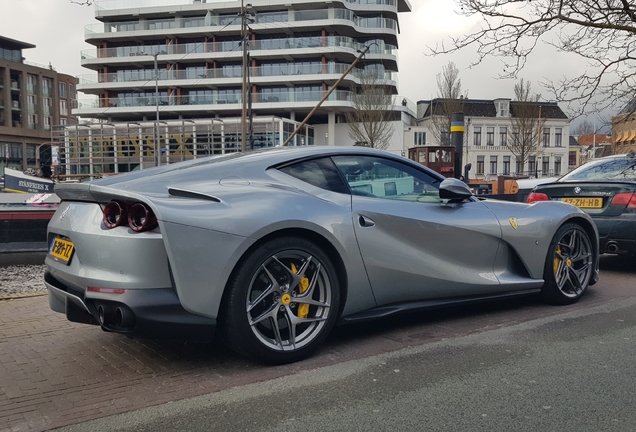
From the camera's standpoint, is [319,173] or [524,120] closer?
[319,173]

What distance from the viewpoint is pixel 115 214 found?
10.8 feet

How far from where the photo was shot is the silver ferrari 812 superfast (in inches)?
124

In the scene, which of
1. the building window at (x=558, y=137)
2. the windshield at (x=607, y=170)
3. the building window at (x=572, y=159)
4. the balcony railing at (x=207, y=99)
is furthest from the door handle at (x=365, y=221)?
the building window at (x=572, y=159)

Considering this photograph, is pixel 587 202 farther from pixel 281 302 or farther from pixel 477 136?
pixel 477 136

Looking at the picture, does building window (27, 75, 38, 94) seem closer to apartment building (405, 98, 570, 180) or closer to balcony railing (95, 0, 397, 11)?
balcony railing (95, 0, 397, 11)

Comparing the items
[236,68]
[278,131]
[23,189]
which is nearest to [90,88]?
[236,68]

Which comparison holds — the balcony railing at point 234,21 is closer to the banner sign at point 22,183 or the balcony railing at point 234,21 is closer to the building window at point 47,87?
the building window at point 47,87

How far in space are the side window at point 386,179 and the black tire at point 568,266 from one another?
4.54 feet

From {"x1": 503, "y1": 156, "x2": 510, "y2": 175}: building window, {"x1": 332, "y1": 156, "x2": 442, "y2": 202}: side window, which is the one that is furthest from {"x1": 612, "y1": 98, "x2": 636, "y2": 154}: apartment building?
{"x1": 503, "y1": 156, "x2": 510, "y2": 175}: building window

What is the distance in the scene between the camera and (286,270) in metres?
3.51

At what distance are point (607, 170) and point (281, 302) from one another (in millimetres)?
5870

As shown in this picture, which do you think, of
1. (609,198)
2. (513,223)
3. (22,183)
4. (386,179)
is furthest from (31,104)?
(513,223)

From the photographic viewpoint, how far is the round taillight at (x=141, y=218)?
315cm

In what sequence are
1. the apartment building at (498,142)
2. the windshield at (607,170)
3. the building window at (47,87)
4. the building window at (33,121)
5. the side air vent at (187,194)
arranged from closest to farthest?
the side air vent at (187,194), the windshield at (607,170), the apartment building at (498,142), the building window at (33,121), the building window at (47,87)
